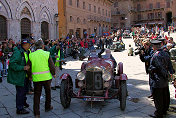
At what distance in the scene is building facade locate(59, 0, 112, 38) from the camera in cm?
2633

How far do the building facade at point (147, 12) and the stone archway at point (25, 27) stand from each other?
40933 mm

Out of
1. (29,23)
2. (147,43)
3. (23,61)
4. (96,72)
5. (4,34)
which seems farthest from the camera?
(29,23)

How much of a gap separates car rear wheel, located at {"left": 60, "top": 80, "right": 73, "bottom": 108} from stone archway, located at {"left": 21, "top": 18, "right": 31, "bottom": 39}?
529 inches

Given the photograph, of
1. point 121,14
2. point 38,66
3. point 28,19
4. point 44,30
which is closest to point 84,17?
point 44,30

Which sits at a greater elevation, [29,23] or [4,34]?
[29,23]

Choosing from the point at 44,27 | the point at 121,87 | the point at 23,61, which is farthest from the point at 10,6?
the point at 121,87

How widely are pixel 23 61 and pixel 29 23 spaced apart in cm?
1462

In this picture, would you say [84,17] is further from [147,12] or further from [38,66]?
[147,12]

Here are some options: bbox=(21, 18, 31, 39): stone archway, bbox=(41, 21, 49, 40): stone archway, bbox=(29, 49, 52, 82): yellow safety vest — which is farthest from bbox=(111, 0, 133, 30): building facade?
bbox=(29, 49, 52, 82): yellow safety vest

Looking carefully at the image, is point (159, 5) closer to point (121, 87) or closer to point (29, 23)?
point (29, 23)

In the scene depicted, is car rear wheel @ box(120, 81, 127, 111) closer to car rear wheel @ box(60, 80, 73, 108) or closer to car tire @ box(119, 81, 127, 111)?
car tire @ box(119, 81, 127, 111)

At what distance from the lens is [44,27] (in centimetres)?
2083

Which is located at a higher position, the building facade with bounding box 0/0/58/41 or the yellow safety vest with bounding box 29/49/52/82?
the building facade with bounding box 0/0/58/41

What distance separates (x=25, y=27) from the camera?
18.1 metres
